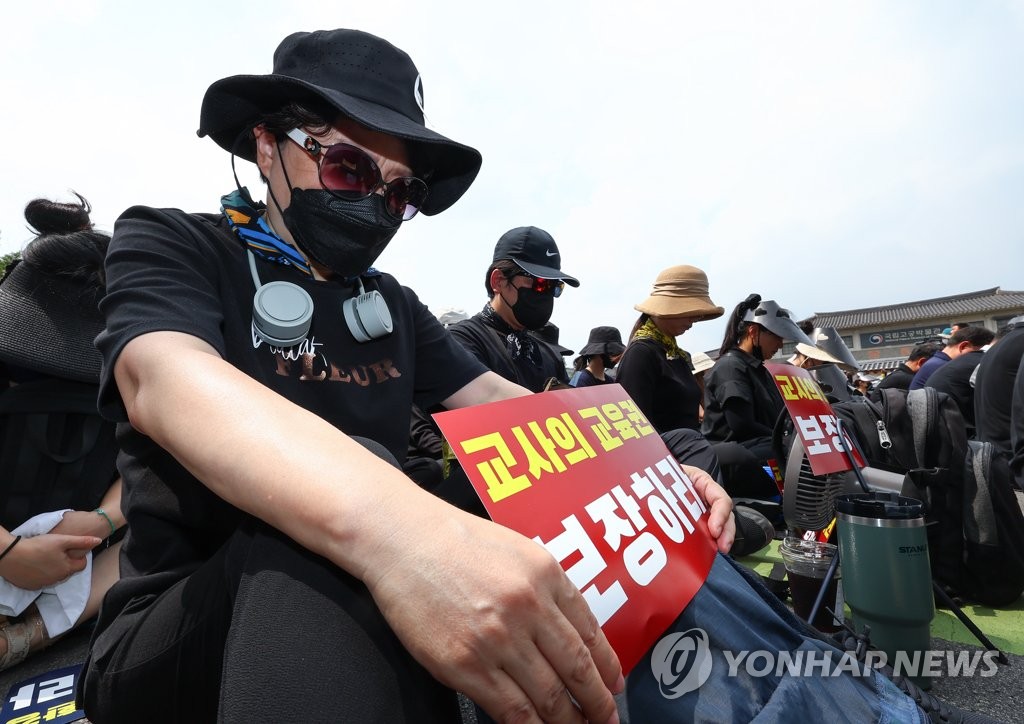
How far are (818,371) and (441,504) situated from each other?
5.88m

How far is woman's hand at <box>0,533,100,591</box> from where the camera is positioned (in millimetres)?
1960

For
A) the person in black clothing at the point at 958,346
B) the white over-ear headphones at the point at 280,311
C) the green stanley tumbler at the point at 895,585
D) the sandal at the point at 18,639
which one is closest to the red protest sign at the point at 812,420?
the green stanley tumbler at the point at 895,585

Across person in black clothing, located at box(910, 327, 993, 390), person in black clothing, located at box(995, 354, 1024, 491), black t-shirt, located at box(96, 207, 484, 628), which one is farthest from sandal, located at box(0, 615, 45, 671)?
person in black clothing, located at box(910, 327, 993, 390)

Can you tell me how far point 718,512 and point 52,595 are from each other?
251cm

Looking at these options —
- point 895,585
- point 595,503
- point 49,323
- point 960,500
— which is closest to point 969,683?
point 895,585

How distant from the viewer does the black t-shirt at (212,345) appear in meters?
0.86

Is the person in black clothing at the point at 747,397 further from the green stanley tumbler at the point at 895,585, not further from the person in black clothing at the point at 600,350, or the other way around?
the person in black clothing at the point at 600,350

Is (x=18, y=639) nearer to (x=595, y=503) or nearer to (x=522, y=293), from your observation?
(x=595, y=503)

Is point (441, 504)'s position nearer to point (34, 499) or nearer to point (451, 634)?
point (451, 634)

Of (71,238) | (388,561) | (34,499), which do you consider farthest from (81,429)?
(388,561)

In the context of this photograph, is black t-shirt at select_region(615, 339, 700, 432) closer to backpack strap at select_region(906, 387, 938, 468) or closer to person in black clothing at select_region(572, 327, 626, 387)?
backpack strap at select_region(906, 387, 938, 468)

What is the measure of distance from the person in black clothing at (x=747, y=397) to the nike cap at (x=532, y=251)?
4.66 ft

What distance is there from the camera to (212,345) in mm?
834

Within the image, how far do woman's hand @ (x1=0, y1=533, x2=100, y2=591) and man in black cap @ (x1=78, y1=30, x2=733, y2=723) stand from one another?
4.55 feet
